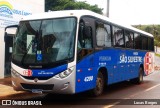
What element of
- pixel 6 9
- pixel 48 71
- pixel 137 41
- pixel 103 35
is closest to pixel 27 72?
pixel 48 71

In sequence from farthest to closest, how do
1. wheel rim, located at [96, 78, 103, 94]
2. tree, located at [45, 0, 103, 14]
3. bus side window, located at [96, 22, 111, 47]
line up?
1. tree, located at [45, 0, 103, 14]
2. wheel rim, located at [96, 78, 103, 94]
3. bus side window, located at [96, 22, 111, 47]

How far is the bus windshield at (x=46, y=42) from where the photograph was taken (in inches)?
397

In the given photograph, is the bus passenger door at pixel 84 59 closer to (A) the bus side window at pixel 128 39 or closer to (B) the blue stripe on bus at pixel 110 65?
(B) the blue stripe on bus at pixel 110 65

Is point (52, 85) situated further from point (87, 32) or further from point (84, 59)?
point (87, 32)

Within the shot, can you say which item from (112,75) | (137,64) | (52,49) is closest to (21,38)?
(52,49)

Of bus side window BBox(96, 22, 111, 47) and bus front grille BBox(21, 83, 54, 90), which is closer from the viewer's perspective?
bus front grille BBox(21, 83, 54, 90)

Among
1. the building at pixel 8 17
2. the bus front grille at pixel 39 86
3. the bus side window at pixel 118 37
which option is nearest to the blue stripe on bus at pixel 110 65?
the bus side window at pixel 118 37

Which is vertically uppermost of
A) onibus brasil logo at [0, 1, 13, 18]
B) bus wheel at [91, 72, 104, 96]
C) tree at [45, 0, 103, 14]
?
tree at [45, 0, 103, 14]

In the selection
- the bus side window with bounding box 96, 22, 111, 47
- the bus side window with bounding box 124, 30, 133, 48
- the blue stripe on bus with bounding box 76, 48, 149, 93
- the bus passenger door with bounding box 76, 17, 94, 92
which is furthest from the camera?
the bus side window with bounding box 124, 30, 133, 48

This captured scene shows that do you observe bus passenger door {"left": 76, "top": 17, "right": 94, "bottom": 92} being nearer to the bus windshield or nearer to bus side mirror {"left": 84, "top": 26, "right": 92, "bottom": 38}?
bus side mirror {"left": 84, "top": 26, "right": 92, "bottom": 38}

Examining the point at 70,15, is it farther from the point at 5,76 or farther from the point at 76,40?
the point at 5,76

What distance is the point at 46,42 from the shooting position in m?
10.3

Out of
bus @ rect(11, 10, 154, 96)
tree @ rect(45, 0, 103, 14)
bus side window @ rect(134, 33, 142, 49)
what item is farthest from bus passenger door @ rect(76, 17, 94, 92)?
tree @ rect(45, 0, 103, 14)

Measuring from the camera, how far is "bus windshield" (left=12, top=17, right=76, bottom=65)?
10086 mm
